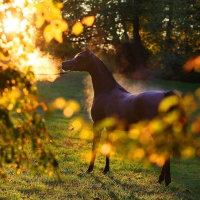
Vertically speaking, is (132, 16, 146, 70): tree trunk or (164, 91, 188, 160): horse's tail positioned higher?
(132, 16, 146, 70): tree trunk

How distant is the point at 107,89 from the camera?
10125 mm

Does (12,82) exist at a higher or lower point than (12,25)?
lower

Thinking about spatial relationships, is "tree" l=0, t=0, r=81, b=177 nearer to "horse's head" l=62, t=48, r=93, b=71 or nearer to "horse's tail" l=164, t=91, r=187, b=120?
"horse's tail" l=164, t=91, r=187, b=120

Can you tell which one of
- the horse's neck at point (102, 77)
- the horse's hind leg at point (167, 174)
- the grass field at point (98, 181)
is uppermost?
the horse's neck at point (102, 77)

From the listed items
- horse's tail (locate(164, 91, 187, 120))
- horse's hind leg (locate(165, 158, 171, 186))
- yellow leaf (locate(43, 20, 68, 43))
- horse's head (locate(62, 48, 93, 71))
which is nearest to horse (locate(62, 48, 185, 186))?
horse's head (locate(62, 48, 93, 71))

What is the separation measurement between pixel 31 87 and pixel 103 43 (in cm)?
3731

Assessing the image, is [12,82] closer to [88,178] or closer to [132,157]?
[88,178]

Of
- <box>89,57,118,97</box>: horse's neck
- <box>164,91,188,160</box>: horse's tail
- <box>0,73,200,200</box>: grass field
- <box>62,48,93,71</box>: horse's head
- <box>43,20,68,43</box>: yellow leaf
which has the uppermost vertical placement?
<box>43,20,68,43</box>: yellow leaf

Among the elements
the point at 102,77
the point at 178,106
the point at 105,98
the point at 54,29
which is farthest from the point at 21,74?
the point at 102,77

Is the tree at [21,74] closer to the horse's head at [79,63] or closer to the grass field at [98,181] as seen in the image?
the grass field at [98,181]

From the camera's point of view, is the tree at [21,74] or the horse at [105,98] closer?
the tree at [21,74]

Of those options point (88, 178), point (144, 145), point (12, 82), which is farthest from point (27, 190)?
point (144, 145)

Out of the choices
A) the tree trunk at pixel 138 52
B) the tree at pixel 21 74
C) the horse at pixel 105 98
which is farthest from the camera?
the tree trunk at pixel 138 52

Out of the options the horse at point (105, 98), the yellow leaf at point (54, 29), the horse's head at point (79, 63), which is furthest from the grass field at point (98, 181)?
the yellow leaf at point (54, 29)
